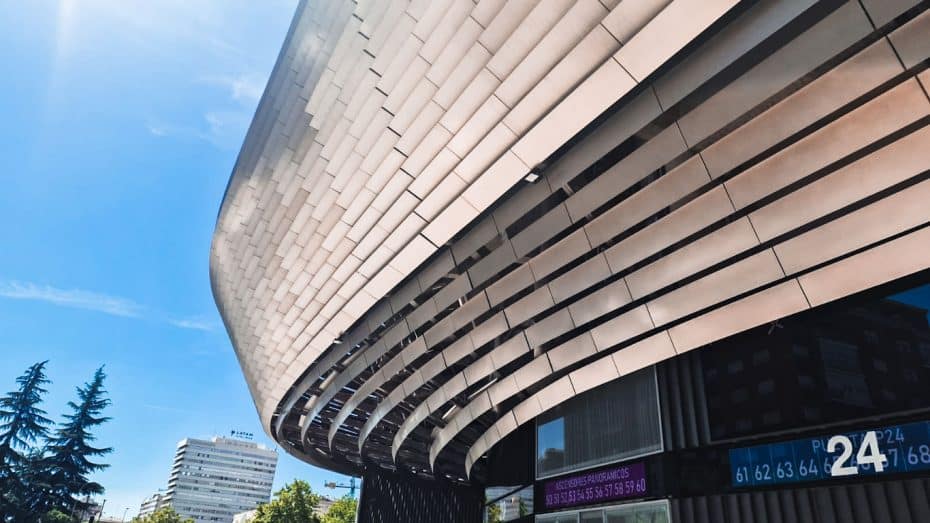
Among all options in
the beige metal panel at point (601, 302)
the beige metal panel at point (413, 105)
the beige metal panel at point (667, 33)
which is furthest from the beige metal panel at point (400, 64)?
the beige metal panel at point (601, 302)

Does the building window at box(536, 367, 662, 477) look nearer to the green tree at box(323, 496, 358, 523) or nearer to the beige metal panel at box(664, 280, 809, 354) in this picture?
the beige metal panel at box(664, 280, 809, 354)

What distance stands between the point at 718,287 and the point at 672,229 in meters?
1.21

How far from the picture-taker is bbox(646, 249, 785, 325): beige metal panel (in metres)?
8.55

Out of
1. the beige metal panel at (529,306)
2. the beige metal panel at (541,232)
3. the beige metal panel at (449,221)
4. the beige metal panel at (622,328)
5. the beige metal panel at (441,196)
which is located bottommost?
the beige metal panel at (622,328)

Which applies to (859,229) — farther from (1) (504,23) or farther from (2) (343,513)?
(2) (343,513)

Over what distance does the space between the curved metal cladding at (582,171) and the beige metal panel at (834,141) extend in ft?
0.08

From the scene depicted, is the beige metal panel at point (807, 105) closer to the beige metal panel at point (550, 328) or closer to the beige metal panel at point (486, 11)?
the beige metal panel at point (486, 11)

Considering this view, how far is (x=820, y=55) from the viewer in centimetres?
657

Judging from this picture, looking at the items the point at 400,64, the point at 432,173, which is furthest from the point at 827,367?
the point at 400,64

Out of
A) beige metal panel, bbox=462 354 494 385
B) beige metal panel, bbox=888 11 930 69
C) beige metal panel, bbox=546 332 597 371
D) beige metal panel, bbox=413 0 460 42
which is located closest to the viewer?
beige metal panel, bbox=888 11 930 69

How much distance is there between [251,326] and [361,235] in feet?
35.0

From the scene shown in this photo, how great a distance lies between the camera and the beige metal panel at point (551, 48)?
24.8 feet

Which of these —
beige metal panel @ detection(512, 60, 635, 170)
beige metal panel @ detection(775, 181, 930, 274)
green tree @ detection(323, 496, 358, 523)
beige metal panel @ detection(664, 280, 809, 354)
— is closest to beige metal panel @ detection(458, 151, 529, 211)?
beige metal panel @ detection(512, 60, 635, 170)

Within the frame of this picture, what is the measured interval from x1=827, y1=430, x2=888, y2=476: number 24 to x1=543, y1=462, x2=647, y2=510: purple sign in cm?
370
